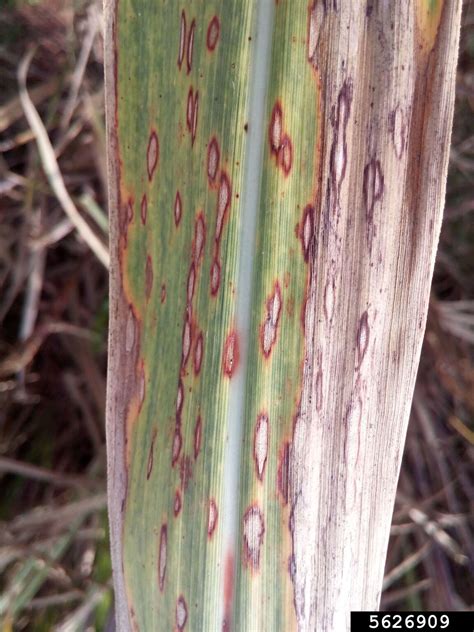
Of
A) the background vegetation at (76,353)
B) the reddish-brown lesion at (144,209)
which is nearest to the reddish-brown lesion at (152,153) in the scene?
the reddish-brown lesion at (144,209)

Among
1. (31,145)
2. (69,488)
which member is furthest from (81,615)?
(31,145)

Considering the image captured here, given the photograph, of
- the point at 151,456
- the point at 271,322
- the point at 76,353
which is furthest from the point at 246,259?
the point at 76,353

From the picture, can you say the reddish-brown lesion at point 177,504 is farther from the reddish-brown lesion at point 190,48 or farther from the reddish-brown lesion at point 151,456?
the reddish-brown lesion at point 190,48

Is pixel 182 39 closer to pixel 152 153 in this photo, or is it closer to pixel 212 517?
pixel 152 153

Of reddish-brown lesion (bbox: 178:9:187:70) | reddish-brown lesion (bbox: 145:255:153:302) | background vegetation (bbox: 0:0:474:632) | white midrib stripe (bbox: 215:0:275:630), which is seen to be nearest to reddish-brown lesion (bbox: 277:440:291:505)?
white midrib stripe (bbox: 215:0:275:630)

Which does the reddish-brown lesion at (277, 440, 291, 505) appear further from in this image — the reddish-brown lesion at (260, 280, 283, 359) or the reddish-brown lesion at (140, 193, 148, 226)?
the reddish-brown lesion at (140, 193, 148, 226)

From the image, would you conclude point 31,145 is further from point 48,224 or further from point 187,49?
point 187,49
